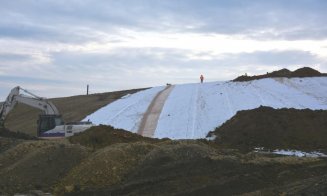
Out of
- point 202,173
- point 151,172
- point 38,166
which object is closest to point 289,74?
point 202,173

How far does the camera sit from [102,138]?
21.5 meters

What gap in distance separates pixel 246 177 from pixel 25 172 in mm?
6497

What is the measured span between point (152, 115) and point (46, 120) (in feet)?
29.8

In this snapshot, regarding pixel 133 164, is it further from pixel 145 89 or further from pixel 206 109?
pixel 145 89

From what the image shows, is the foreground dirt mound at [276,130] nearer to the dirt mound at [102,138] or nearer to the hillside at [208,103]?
the hillside at [208,103]

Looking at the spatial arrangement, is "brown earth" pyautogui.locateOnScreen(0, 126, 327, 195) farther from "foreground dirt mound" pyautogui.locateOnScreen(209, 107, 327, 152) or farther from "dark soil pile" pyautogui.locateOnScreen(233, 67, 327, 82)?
"dark soil pile" pyautogui.locateOnScreen(233, 67, 327, 82)

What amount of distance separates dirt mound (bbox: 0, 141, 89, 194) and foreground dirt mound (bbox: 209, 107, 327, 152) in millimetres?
9631

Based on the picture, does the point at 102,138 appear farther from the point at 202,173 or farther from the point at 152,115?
the point at 152,115

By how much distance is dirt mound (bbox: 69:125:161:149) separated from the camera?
21219mm

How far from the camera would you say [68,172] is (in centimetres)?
1562

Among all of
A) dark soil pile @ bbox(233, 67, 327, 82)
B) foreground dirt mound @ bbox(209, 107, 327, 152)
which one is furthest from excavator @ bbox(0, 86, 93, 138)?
dark soil pile @ bbox(233, 67, 327, 82)

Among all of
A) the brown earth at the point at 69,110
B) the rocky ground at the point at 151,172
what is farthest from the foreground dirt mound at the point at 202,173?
the brown earth at the point at 69,110

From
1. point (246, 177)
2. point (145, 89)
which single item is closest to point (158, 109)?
point (145, 89)

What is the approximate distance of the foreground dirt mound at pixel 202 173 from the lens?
529 inches
